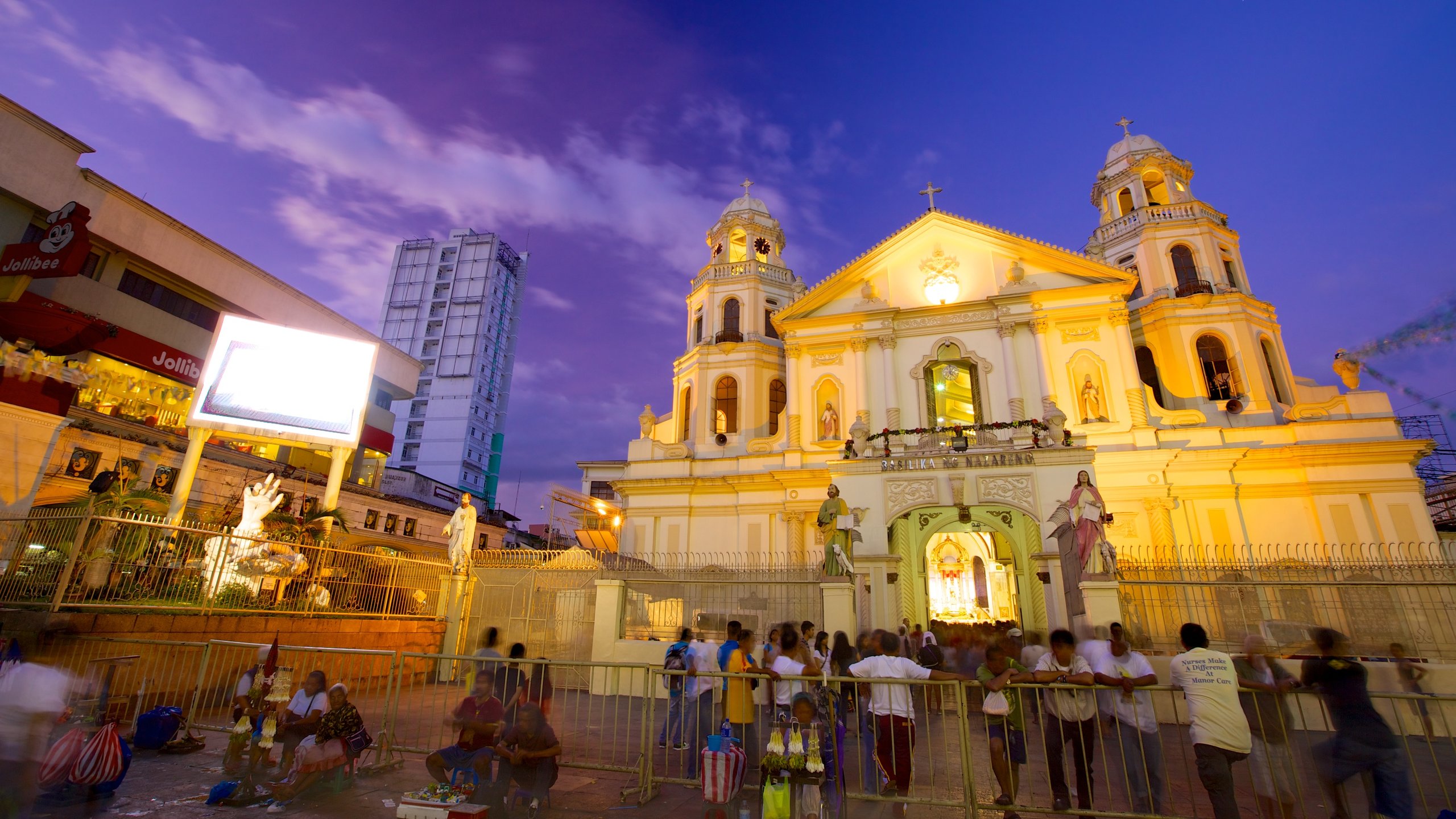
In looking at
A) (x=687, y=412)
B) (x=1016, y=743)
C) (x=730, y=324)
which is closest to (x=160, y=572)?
(x=1016, y=743)

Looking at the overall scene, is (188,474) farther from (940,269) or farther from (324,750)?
(940,269)

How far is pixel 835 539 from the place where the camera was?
46.9 feet

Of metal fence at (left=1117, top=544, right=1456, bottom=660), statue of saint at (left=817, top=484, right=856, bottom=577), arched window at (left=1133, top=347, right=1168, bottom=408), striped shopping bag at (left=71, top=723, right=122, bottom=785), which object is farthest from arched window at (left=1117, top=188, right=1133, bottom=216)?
striped shopping bag at (left=71, top=723, right=122, bottom=785)

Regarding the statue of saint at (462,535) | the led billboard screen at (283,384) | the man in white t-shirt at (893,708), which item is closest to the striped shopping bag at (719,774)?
the man in white t-shirt at (893,708)

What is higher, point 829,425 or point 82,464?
point 829,425

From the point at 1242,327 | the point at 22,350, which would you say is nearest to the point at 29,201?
the point at 22,350

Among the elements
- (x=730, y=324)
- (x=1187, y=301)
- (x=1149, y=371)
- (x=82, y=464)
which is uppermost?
(x=730, y=324)

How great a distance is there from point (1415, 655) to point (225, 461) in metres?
33.8

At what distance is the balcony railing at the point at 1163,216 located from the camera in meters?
24.8

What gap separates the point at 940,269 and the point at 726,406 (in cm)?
1012

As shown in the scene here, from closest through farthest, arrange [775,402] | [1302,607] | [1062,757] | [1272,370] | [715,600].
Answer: [1062,757] < [1302,607] < [715,600] < [1272,370] < [775,402]

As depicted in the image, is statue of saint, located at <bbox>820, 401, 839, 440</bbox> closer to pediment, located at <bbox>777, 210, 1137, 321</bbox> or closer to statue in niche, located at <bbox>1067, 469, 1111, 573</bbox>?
Result: pediment, located at <bbox>777, 210, 1137, 321</bbox>

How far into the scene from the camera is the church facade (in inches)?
651

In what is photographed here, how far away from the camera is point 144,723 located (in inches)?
288
